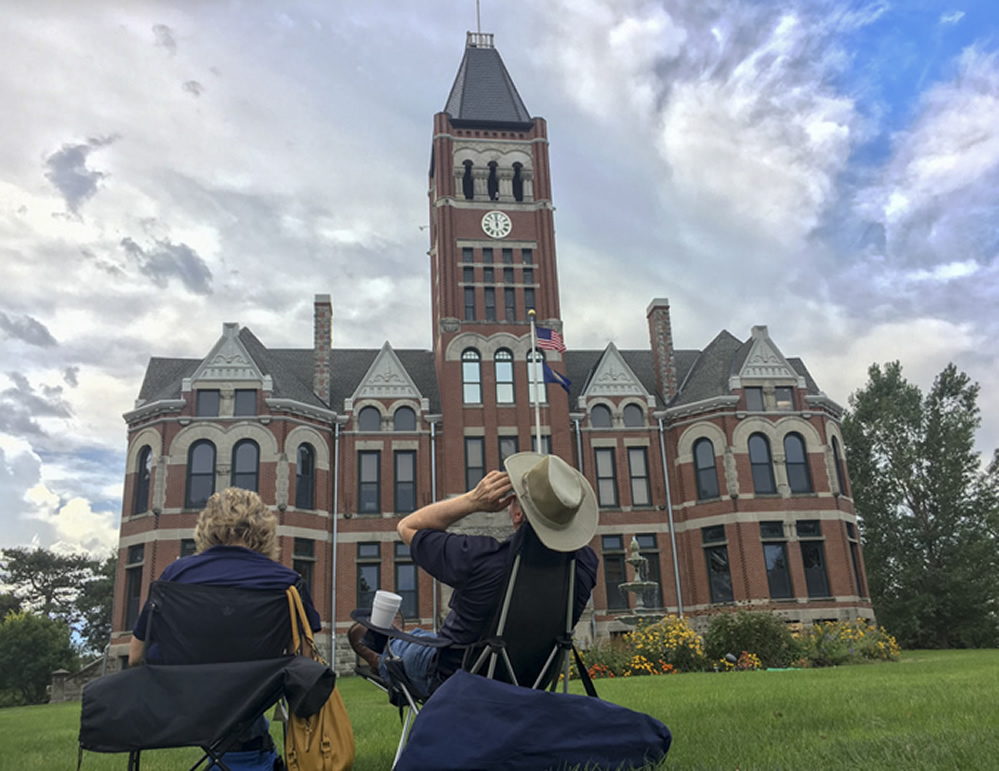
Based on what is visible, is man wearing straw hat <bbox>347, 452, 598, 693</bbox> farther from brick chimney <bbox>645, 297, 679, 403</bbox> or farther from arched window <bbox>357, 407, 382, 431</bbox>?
brick chimney <bbox>645, 297, 679, 403</bbox>

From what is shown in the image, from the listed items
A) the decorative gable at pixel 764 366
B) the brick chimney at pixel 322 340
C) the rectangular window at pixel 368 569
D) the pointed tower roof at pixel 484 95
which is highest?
the pointed tower roof at pixel 484 95

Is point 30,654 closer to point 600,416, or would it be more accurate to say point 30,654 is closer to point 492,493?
point 600,416

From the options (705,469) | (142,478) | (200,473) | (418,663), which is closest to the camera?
(418,663)

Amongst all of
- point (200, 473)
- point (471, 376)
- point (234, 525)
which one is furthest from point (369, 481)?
point (234, 525)

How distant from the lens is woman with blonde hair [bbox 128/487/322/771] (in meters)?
4.14

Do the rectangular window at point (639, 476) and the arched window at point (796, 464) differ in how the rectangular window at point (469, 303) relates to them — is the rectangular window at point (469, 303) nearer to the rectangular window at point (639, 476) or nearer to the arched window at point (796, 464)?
the rectangular window at point (639, 476)

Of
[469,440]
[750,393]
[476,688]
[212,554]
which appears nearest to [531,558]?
[476,688]

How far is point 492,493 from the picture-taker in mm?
4266

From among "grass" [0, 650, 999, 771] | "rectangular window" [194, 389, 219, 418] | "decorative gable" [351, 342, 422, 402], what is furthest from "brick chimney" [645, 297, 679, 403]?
"grass" [0, 650, 999, 771]

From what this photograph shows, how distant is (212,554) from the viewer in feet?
14.2

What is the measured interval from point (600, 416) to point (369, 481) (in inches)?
382

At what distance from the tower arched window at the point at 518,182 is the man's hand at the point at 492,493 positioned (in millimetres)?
30437

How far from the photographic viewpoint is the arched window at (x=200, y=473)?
27078 mm

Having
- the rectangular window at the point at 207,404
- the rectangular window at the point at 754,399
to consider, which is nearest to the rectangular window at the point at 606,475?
the rectangular window at the point at 754,399
